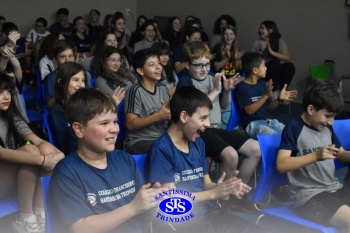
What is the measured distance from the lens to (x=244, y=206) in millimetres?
2748

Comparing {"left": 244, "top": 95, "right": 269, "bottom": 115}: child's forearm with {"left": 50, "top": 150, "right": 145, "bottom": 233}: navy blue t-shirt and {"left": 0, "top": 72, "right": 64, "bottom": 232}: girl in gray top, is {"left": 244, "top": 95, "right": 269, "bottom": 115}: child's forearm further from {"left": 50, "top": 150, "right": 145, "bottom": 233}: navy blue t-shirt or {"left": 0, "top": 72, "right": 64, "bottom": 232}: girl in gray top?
{"left": 50, "top": 150, "right": 145, "bottom": 233}: navy blue t-shirt

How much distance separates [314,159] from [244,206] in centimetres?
98

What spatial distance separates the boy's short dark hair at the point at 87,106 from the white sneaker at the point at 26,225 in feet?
2.43

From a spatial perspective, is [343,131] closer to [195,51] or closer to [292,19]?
[195,51]

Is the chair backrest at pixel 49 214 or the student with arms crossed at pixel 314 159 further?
the student with arms crossed at pixel 314 159

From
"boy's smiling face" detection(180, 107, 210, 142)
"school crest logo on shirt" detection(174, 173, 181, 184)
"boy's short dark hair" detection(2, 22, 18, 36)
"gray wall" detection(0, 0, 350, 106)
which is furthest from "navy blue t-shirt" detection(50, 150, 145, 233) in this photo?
"boy's short dark hair" detection(2, 22, 18, 36)

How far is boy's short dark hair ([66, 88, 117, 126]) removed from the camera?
154 cm

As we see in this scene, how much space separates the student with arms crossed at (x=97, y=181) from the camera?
54.7 inches

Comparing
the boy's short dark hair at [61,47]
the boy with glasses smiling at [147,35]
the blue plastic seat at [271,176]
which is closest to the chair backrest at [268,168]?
the blue plastic seat at [271,176]

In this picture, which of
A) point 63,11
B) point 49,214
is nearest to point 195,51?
point 49,214

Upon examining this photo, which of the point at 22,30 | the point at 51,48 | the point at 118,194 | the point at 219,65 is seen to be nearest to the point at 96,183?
the point at 118,194

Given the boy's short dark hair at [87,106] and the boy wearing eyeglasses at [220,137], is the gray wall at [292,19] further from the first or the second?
the boy's short dark hair at [87,106]

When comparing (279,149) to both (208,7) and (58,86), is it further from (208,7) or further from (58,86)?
(208,7)

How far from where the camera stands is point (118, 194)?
1538mm
